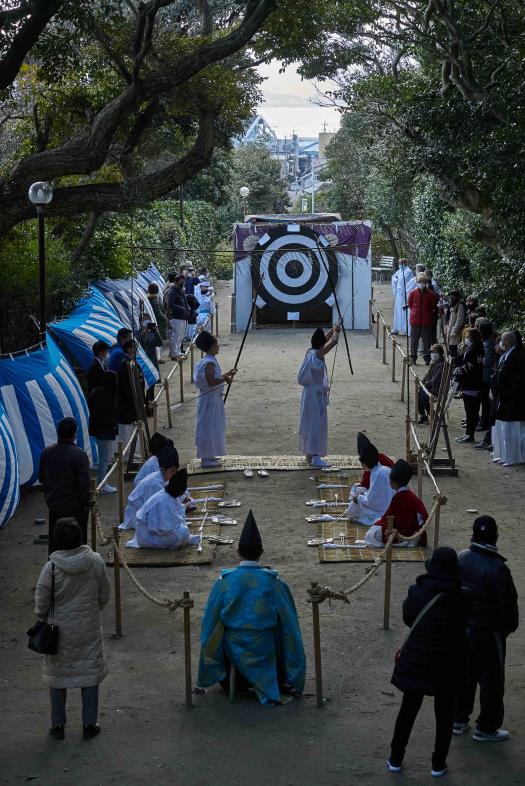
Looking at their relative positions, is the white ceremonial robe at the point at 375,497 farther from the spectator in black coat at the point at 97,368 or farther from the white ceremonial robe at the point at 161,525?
the spectator in black coat at the point at 97,368

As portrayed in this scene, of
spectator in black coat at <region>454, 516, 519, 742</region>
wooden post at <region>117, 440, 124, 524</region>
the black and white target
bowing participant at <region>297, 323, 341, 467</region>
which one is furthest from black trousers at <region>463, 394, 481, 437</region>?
the black and white target

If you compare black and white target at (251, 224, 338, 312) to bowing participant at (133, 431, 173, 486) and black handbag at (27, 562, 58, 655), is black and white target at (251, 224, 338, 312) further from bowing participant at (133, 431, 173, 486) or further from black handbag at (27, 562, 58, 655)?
black handbag at (27, 562, 58, 655)

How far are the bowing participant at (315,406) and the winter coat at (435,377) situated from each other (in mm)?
1984

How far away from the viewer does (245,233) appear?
2711 centimetres

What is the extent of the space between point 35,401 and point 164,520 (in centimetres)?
266

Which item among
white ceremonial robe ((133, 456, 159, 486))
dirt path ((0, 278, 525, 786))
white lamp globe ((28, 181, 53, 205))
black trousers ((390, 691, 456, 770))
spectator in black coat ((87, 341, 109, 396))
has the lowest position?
dirt path ((0, 278, 525, 786))

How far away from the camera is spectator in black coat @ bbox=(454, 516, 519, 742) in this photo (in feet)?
22.0

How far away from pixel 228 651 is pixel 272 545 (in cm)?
369

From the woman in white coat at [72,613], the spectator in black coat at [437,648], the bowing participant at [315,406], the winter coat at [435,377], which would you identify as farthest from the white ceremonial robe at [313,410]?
the spectator in black coat at [437,648]

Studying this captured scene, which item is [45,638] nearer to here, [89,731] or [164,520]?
[89,731]

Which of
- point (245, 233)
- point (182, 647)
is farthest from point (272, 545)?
point (245, 233)

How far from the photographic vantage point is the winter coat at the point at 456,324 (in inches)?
773

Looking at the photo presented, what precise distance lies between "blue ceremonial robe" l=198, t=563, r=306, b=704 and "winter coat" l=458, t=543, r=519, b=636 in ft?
4.22

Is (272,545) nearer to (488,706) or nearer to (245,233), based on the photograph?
(488,706)
